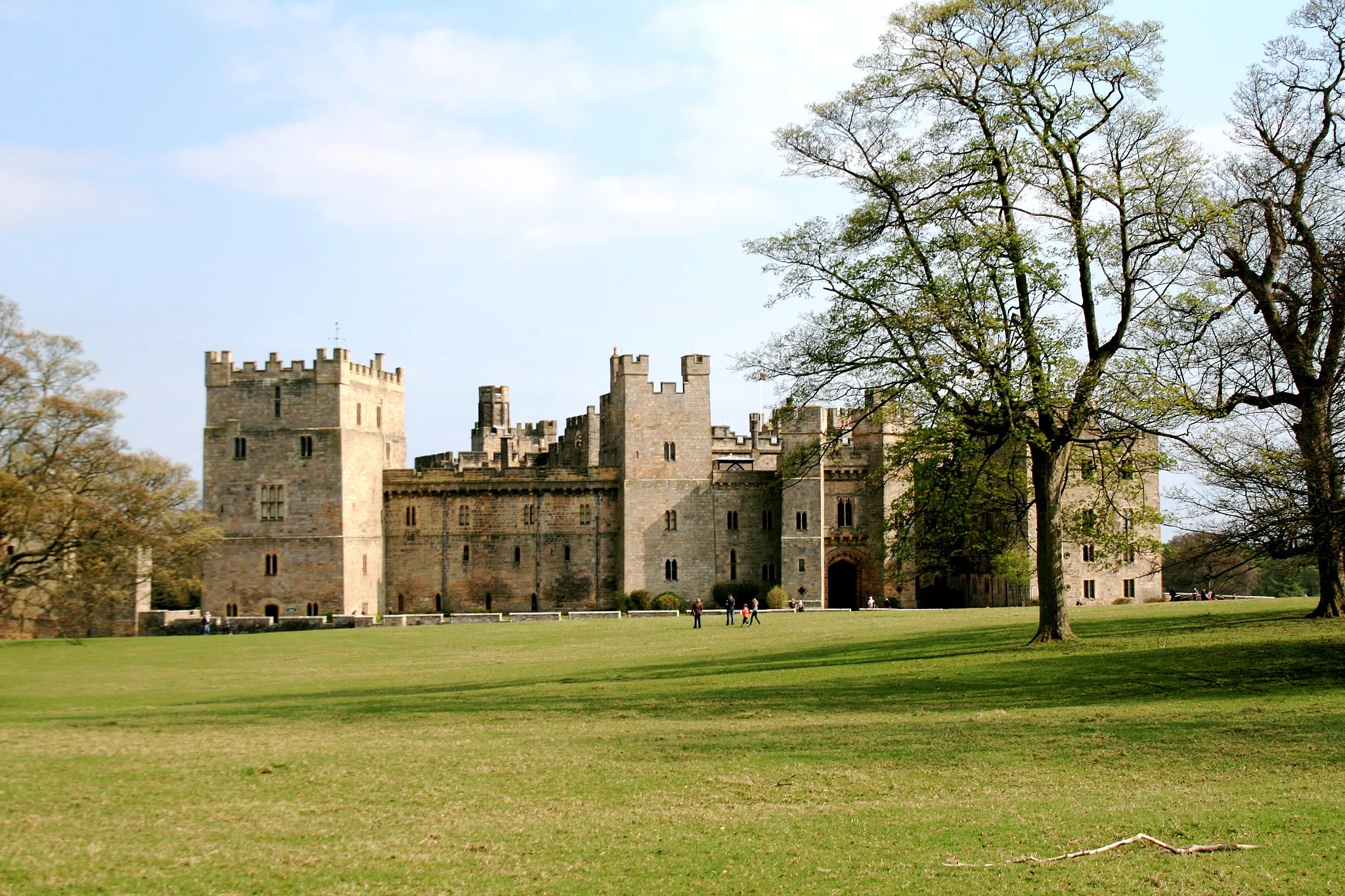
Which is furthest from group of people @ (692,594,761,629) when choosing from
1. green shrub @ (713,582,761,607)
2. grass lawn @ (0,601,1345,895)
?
grass lawn @ (0,601,1345,895)

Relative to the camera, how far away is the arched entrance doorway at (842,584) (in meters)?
70.4

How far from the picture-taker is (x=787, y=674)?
2756 cm

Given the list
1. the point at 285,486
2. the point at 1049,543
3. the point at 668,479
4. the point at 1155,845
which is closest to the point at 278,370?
the point at 285,486

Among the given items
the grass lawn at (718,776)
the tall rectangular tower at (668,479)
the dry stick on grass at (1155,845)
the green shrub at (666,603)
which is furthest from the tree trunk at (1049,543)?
the tall rectangular tower at (668,479)

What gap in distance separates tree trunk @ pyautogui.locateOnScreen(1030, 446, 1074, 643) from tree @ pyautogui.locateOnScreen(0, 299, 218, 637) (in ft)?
87.1

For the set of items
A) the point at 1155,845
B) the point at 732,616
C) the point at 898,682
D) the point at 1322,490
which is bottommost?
the point at 1155,845

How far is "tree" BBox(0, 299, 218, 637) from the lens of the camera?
39.5 metres

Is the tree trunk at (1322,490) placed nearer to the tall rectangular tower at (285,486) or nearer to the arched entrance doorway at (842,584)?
the arched entrance doorway at (842,584)

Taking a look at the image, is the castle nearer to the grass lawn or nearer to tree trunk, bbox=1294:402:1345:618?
the grass lawn

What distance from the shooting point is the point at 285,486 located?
2559 inches

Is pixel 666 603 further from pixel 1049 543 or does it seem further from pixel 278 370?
pixel 1049 543

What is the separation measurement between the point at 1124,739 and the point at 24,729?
1731 centimetres

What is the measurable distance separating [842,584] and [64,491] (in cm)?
4090

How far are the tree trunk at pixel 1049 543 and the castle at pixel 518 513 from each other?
3537 centimetres
